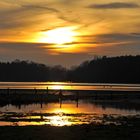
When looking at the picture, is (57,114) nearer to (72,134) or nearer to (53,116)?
(53,116)

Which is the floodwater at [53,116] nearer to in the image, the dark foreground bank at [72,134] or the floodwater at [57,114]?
the floodwater at [57,114]

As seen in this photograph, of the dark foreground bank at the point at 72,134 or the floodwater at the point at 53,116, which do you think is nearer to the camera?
the dark foreground bank at the point at 72,134

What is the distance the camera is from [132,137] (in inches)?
894

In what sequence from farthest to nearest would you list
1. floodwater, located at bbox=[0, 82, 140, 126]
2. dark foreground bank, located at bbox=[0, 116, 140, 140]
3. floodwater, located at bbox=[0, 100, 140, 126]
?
floodwater, located at bbox=[0, 82, 140, 126] < floodwater, located at bbox=[0, 100, 140, 126] < dark foreground bank, located at bbox=[0, 116, 140, 140]

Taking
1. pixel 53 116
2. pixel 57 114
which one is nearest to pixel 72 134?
pixel 53 116

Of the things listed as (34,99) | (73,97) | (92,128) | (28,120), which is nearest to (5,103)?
(34,99)

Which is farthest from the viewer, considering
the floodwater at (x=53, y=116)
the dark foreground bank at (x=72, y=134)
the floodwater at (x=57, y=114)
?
the floodwater at (x=57, y=114)

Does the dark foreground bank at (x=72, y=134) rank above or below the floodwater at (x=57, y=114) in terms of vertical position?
above

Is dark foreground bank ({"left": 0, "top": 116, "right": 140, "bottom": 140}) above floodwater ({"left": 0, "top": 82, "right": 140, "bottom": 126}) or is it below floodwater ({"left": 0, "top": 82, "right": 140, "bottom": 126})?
above

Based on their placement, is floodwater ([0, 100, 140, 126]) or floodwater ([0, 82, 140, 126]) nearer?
floodwater ([0, 100, 140, 126])

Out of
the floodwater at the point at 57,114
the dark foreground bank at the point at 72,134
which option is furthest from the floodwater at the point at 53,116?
the dark foreground bank at the point at 72,134

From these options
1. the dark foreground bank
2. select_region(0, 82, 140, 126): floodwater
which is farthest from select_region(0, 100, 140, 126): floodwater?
the dark foreground bank

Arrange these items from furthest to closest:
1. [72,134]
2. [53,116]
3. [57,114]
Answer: [57,114], [53,116], [72,134]

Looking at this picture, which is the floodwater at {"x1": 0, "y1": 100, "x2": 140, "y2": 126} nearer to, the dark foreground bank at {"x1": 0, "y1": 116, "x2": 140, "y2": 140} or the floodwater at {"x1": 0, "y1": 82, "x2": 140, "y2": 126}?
the floodwater at {"x1": 0, "y1": 82, "x2": 140, "y2": 126}
